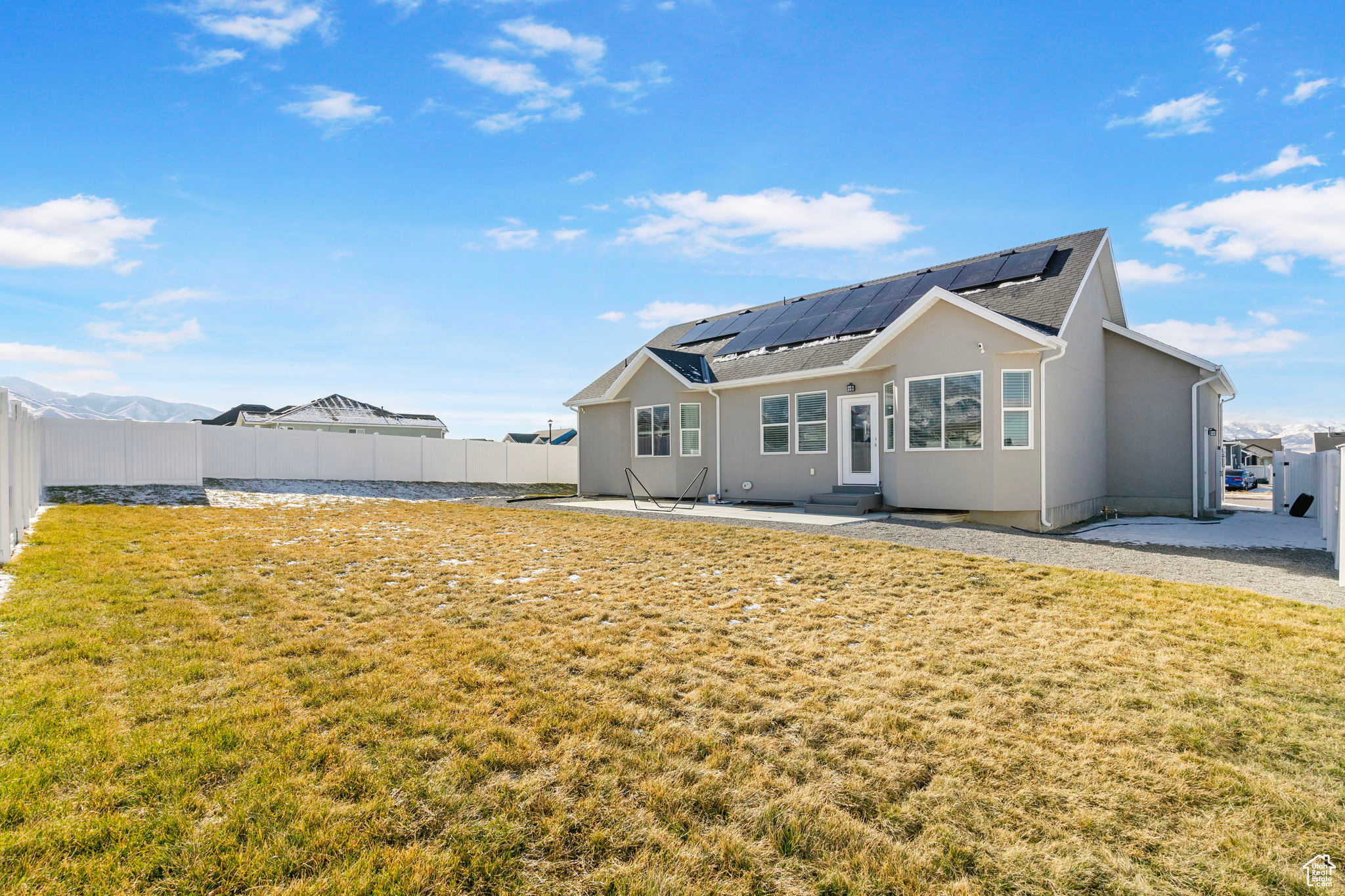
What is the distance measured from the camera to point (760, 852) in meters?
2.44

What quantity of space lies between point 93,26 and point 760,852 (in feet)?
44.0

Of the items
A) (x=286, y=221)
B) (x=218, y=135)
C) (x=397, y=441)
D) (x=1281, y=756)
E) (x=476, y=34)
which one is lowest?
(x=1281, y=756)

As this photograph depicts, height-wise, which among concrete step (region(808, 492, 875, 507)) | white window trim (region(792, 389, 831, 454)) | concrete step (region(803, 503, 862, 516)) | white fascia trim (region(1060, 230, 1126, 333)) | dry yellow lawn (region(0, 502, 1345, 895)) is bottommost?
dry yellow lawn (region(0, 502, 1345, 895))

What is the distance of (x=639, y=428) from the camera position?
18.0 meters

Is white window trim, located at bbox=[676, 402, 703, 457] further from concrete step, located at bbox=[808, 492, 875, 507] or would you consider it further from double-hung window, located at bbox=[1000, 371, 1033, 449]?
double-hung window, located at bbox=[1000, 371, 1033, 449]

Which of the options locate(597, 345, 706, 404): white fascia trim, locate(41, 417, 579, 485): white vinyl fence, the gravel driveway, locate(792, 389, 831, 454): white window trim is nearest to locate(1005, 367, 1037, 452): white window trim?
the gravel driveway

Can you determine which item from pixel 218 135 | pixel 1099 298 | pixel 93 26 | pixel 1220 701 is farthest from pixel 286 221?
pixel 1099 298

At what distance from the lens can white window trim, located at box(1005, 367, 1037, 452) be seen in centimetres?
1127

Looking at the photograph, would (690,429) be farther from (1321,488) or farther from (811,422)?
(1321,488)

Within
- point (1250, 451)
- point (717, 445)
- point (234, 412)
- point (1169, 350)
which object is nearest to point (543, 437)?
point (234, 412)

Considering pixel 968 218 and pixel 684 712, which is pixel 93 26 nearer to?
pixel 684 712

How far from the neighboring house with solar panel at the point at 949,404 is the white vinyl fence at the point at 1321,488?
1.64 m

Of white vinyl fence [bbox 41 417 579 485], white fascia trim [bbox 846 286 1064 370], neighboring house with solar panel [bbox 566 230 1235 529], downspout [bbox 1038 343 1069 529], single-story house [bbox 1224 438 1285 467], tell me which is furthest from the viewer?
single-story house [bbox 1224 438 1285 467]

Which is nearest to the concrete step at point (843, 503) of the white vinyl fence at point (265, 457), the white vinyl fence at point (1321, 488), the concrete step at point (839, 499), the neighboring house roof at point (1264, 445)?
the concrete step at point (839, 499)
